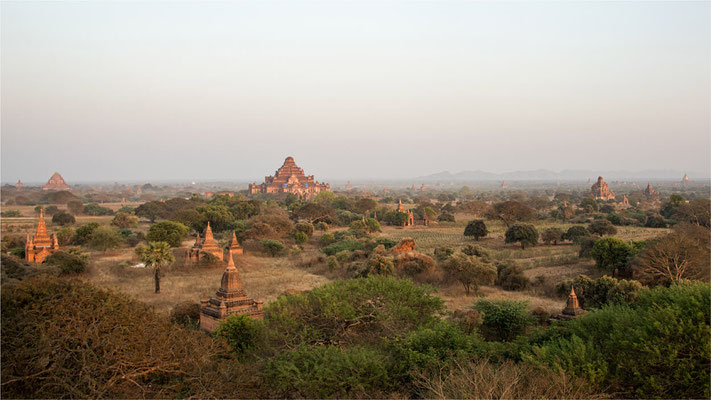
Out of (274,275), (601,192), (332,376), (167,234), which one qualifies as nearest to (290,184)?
(601,192)

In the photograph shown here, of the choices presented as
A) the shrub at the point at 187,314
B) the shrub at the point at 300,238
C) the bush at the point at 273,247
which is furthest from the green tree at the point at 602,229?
the shrub at the point at 187,314

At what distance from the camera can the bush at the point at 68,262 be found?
24109 mm

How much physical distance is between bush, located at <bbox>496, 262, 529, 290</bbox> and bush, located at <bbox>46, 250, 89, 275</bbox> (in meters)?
21.3

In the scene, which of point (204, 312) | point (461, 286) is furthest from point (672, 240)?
point (204, 312)

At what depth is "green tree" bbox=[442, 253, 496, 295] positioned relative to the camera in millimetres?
21609

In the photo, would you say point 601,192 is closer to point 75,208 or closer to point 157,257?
point 157,257

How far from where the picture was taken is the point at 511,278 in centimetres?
2231

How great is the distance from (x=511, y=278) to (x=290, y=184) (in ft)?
273

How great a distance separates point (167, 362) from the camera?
824 cm

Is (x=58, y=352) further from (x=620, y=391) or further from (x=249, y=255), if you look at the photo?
(x=249, y=255)

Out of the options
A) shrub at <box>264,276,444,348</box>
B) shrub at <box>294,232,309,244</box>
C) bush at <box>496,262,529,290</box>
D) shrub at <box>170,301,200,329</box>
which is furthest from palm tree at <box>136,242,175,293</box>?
shrub at <box>294,232,309,244</box>

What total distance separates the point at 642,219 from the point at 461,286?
35.7 metres

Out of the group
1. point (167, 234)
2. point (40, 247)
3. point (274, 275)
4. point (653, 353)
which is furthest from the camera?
point (167, 234)

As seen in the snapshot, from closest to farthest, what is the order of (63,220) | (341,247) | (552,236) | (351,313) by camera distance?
(351,313)
(341,247)
(552,236)
(63,220)
